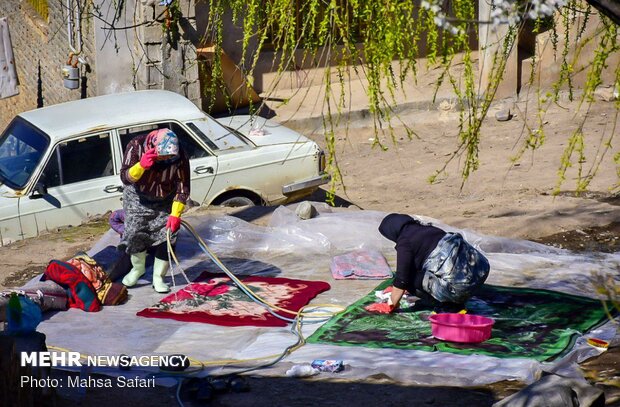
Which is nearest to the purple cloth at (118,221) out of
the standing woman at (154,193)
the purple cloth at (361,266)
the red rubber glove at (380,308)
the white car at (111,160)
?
the standing woman at (154,193)

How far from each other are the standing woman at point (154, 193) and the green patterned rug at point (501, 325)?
5.80ft

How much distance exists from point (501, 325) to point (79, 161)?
496cm

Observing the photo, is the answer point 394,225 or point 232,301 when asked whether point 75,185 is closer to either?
point 232,301

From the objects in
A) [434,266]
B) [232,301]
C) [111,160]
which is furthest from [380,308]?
[111,160]

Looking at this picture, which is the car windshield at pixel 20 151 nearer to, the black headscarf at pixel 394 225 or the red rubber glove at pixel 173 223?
the red rubber glove at pixel 173 223

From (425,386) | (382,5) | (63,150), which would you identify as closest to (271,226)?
(63,150)

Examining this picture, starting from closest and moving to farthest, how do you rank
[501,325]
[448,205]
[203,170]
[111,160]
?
[501,325], [111,160], [203,170], [448,205]

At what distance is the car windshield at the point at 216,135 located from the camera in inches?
399

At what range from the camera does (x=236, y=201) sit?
10320mm

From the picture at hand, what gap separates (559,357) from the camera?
612cm

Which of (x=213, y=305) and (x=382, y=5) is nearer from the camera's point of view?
(x=382, y=5)

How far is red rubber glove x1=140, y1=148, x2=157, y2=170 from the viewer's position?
7.65 metres

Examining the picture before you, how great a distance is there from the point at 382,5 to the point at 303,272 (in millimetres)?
3997

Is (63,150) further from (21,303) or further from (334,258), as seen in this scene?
(21,303)
